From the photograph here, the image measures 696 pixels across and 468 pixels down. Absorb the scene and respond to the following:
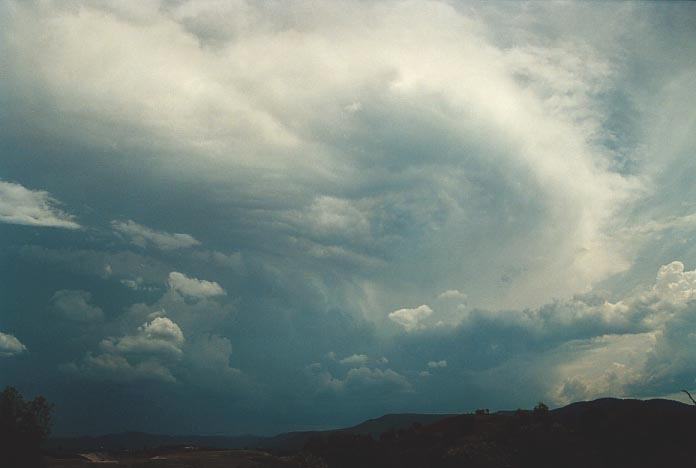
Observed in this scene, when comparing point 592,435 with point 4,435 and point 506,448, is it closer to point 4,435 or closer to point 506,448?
point 506,448

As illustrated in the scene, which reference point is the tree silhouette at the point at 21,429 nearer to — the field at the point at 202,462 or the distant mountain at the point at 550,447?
the field at the point at 202,462

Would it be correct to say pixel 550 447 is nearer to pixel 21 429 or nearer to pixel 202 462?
pixel 202 462

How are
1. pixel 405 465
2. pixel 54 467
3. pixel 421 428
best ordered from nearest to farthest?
pixel 54 467, pixel 405 465, pixel 421 428

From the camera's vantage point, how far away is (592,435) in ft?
374

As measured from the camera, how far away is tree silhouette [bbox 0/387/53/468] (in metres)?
61.6

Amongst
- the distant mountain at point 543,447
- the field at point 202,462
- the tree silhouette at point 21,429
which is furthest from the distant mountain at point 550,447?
the tree silhouette at point 21,429

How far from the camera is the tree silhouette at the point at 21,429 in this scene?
6162cm

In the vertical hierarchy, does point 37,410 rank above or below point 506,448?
above

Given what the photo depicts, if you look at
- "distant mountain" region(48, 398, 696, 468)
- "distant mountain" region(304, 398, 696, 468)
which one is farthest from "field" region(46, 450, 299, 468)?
"distant mountain" region(304, 398, 696, 468)

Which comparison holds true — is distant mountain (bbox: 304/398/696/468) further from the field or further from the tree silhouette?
the tree silhouette

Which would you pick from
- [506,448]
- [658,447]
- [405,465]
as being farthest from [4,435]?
[658,447]

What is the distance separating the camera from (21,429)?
6444 cm

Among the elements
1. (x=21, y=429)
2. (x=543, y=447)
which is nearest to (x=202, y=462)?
(x=21, y=429)

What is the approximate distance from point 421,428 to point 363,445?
57.9m
